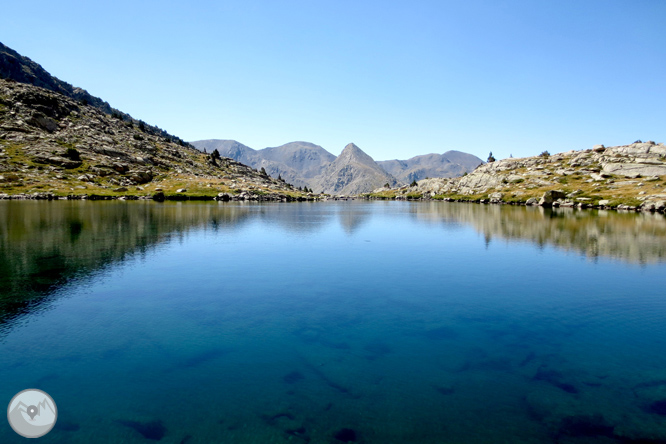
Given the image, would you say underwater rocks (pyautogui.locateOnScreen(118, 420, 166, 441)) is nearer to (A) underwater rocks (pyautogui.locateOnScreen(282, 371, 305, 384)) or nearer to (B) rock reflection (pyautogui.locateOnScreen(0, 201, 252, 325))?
(A) underwater rocks (pyautogui.locateOnScreen(282, 371, 305, 384))

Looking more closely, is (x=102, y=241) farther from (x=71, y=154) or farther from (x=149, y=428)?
(x=71, y=154)

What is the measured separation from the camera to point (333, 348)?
784 inches

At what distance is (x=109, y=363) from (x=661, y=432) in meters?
24.4

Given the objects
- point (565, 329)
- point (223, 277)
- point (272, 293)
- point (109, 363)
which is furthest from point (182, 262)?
point (565, 329)

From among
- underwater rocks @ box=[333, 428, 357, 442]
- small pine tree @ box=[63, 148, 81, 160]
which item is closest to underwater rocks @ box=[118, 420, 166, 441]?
underwater rocks @ box=[333, 428, 357, 442]

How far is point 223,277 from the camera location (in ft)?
116

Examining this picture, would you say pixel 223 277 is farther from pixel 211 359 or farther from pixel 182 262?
pixel 211 359

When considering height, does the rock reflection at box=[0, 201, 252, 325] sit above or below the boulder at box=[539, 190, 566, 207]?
below

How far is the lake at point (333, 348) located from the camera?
13477 mm

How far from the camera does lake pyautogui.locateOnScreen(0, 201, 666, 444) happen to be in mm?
13477

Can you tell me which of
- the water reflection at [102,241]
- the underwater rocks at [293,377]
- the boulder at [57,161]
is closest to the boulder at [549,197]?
the water reflection at [102,241]

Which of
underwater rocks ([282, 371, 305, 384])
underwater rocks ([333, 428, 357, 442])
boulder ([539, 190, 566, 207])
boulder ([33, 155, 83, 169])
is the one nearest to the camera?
underwater rocks ([333, 428, 357, 442])

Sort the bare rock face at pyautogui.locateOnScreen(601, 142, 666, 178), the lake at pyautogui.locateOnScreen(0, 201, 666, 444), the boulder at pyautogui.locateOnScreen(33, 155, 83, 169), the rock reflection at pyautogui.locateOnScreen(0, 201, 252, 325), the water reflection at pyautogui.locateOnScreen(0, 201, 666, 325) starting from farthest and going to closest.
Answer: the boulder at pyautogui.locateOnScreen(33, 155, 83, 169)
the bare rock face at pyautogui.locateOnScreen(601, 142, 666, 178)
the water reflection at pyautogui.locateOnScreen(0, 201, 666, 325)
the rock reflection at pyautogui.locateOnScreen(0, 201, 252, 325)
the lake at pyautogui.locateOnScreen(0, 201, 666, 444)

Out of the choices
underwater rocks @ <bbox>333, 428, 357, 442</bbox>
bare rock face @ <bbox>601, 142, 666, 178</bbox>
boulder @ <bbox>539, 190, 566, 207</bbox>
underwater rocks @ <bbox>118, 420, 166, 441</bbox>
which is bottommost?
underwater rocks @ <bbox>118, 420, 166, 441</bbox>
